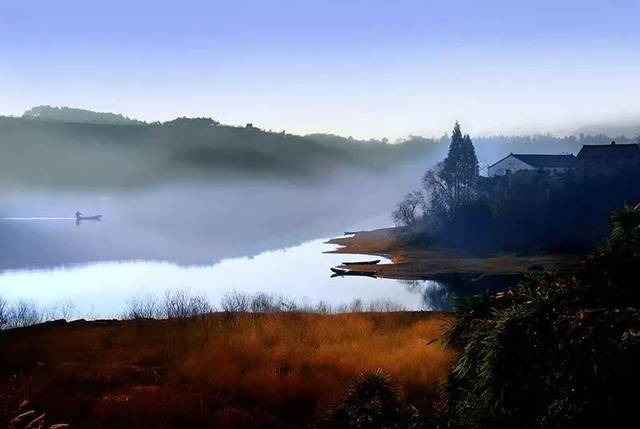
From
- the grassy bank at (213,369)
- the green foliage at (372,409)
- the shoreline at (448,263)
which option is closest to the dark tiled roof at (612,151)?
the shoreline at (448,263)

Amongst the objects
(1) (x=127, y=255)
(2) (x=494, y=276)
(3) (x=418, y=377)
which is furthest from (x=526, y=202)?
(3) (x=418, y=377)

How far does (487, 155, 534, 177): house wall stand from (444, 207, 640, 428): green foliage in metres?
112

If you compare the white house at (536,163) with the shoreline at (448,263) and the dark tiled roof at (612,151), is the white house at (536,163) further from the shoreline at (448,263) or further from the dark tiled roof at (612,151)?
the shoreline at (448,263)

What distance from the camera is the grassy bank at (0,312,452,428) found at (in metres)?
13.0

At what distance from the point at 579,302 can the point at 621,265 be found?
0.55m

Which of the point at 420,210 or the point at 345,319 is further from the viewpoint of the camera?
the point at 420,210

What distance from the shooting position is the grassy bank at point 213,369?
512 inches

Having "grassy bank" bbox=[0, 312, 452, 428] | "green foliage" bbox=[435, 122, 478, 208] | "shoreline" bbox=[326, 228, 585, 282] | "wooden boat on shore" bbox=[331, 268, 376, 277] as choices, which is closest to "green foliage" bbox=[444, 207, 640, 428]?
"grassy bank" bbox=[0, 312, 452, 428]

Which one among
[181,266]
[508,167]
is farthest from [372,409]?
Answer: [508,167]

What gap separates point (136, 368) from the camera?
17266 millimetres

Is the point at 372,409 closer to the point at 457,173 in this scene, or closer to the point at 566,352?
the point at 566,352

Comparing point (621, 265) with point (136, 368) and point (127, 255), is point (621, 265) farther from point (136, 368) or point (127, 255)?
point (127, 255)

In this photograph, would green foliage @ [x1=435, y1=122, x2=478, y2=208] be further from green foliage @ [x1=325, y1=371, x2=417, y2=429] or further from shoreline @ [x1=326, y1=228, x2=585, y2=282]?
green foliage @ [x1=325, y1=371, x2=417, y2=429]

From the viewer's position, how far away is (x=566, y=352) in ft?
13.3
